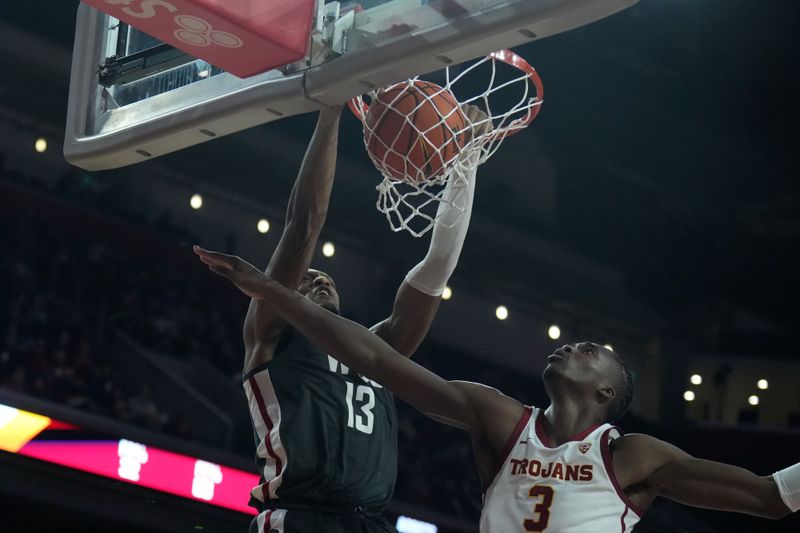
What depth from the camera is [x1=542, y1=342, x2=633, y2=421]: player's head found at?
3193 mm

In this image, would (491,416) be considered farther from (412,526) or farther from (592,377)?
(412,526)

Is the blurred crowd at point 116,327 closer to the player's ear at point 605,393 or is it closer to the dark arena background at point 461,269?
the dark arena background at point 461,269

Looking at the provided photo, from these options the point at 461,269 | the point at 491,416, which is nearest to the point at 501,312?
the point at 461,269

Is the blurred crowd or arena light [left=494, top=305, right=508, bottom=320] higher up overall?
arena light [left=494, top=305, right=508, bottom=320]

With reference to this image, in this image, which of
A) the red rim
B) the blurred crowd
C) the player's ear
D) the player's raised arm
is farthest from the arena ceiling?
the player's ear

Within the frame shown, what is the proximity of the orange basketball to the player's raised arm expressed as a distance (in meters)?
0.17

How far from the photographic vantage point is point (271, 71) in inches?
123

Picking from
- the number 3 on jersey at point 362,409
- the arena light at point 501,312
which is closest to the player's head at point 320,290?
the number 3 on jersey at point 362,409

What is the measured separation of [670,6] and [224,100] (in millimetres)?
7337

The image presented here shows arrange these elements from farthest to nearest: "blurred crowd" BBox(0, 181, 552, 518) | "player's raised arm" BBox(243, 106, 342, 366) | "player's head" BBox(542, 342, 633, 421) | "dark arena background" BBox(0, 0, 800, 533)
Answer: "blurred crowd" BBox(0, 181, 552, 518) < "dark arena background" BBox(0, 0, 800, 533) < "player's raised arm" BBox(243, 106, 342, 366) < "player's head" BBox(542, 342, 633, 421)

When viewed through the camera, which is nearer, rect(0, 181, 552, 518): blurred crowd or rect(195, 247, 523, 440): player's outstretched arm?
rect(195, 247, 523, 440): player's outstretched arm

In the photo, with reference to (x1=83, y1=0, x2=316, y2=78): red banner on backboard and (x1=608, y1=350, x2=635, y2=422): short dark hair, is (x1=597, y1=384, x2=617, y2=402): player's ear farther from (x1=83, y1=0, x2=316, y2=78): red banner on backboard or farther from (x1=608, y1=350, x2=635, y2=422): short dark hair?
(x1=83, y1=0, x2=316, y2=78): red banner on backboard

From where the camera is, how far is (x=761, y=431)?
15258 mm

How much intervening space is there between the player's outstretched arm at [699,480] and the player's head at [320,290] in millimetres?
1112
